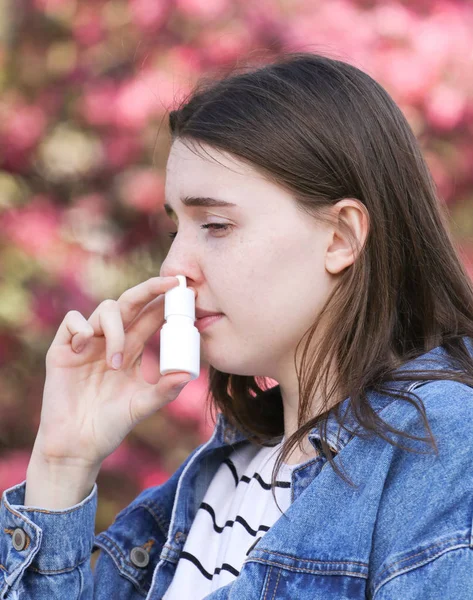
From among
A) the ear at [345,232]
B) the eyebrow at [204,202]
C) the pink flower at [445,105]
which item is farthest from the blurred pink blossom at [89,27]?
the ear at [345,232]

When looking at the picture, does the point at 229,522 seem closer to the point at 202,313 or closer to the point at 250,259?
the point at 202,313

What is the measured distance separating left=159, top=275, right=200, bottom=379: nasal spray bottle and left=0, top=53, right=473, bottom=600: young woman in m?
0.05

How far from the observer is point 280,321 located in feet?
5.65

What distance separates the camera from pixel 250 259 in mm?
1695

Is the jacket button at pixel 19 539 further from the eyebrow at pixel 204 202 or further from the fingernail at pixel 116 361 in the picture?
the eyebrow at pixel 204 202

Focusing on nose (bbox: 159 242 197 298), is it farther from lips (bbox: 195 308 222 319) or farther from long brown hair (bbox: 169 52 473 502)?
long brown hair (bbox: 169 52 473 502)

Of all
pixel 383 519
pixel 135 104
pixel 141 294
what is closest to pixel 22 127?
pixel 135 104

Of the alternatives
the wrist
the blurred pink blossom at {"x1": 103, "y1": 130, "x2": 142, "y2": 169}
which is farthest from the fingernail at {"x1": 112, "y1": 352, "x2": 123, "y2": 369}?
the blurred pink blossom at {"x1": 103, "y1": 130, "x2": 142, "y2": 169}

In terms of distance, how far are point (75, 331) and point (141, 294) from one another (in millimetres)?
168

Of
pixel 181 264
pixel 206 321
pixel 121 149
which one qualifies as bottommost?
pixel 206 321

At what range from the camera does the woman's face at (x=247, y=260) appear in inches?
66.9

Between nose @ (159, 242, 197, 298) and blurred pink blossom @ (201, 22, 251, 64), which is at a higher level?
blurred pink blossom @ (201, 22, 251, 64)

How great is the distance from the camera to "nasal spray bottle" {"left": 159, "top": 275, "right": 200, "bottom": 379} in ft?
5.60

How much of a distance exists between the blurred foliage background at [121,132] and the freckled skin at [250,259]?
52.9 inches
